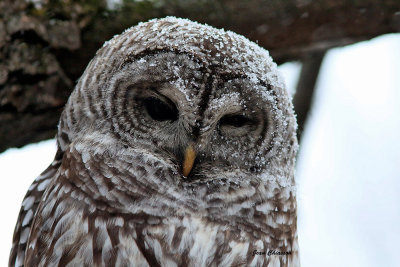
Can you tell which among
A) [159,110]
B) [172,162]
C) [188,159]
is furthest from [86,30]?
[188,159]

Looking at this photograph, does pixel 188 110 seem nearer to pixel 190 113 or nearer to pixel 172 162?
pixel 190 113

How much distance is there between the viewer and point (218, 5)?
362 centimetres

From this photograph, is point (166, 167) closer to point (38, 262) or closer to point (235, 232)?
point (235, 232)

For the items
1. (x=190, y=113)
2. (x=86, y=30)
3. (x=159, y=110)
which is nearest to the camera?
(x=190, y=113)

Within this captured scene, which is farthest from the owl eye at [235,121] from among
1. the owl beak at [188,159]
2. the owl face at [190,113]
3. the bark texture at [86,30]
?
the bark texture at [86,30]

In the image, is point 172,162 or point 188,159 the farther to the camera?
point 172,162

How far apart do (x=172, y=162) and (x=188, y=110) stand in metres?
0.29

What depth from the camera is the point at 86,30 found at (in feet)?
11.4

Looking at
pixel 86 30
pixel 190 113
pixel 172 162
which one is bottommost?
pixel 172 162

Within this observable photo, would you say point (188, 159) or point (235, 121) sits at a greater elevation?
point (235, 121)

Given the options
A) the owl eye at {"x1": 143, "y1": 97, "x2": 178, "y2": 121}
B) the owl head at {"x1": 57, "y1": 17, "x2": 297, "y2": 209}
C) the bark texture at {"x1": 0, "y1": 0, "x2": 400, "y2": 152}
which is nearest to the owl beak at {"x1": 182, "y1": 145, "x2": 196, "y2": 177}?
the owl head at {"x1": 57, "y1": 17, "x2": 297, "y2": 209}

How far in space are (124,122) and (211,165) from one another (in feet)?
1.40

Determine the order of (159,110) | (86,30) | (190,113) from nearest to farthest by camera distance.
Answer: (190,113), (159,110), (86,30)

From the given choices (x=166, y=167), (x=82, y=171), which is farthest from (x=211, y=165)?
(x=82, y=171)
